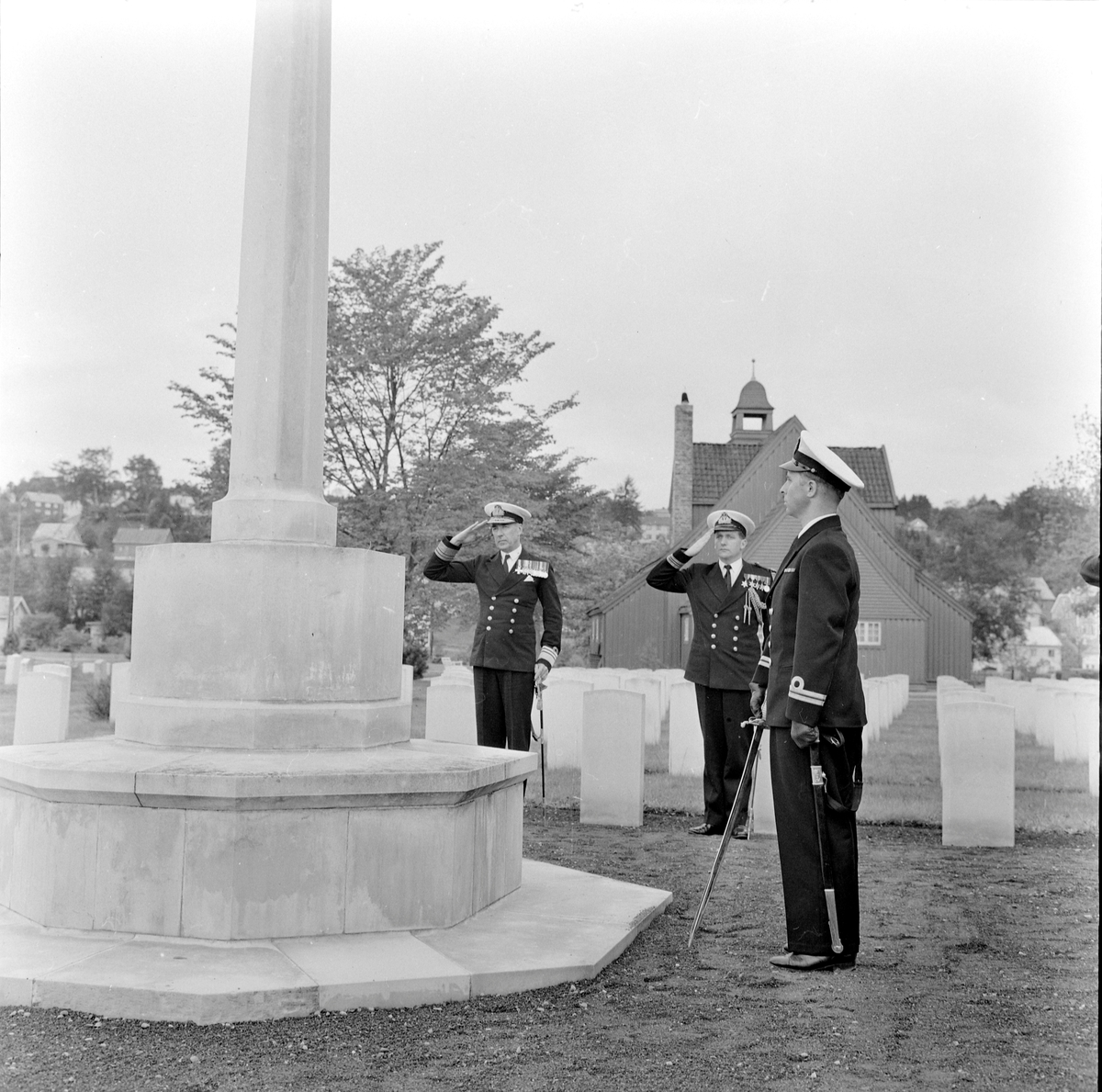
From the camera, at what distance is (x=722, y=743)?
24.7 ft

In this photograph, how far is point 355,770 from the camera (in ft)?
14.5

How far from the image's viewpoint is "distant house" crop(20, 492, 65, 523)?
31961 mm

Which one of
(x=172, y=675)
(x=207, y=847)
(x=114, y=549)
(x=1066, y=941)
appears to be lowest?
(x=1066, y=941)

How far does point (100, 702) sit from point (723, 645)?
9873 millimetres

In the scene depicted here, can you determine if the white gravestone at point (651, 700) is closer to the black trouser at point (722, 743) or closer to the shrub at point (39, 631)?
the black trouser at point (722, 743)

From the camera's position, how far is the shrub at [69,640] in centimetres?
2923

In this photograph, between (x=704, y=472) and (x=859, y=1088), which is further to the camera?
(x=704, y=472)

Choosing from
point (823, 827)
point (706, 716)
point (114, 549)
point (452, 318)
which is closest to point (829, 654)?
point (823, 827)

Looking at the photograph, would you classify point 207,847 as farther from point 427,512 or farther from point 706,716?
point 427,512

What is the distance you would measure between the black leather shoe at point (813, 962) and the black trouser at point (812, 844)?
2 cm

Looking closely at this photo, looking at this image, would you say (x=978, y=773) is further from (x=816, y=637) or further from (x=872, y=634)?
(x=872, y=634)

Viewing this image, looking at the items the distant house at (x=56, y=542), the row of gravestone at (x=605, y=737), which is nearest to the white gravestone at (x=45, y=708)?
the row of gravestone at (x=605, y=737)

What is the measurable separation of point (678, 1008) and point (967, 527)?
50623mm

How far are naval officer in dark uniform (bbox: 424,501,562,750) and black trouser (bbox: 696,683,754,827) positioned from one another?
1.10 m
